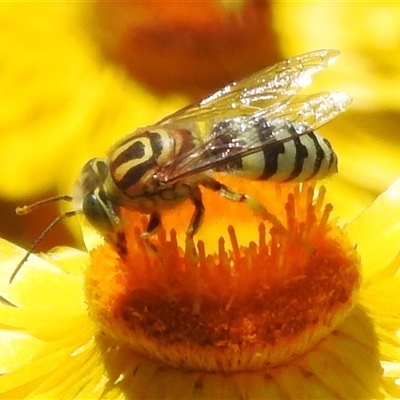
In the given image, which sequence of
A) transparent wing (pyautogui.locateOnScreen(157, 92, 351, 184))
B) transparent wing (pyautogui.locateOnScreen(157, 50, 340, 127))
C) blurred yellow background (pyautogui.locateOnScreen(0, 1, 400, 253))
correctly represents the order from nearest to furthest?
transparent wing (pyautogui.locateOnScreen(157, 92, 351, 184)) → transparent wing (pyautogui.locateOnScreen(157, 50, 340, 127)) → blurred yellow background (pyautogui.locateOnScreen(0, 1, 400, 253))

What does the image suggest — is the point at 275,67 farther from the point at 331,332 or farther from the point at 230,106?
the point at 331,332

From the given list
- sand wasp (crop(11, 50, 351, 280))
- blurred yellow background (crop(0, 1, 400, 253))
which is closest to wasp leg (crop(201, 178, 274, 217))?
sand wasp (crop(11, 50, 351, 280))

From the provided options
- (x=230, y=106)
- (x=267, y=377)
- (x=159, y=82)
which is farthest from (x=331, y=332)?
(x=159, y=82)

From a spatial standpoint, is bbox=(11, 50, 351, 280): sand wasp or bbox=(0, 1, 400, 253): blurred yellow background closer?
bbox=(11, 50, 351, 280): sand wasp

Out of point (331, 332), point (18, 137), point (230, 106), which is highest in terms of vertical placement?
point (230, 106)

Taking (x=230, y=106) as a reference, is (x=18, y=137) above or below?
below

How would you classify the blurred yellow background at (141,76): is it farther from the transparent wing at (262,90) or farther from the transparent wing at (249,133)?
the transparent wing at (249,133)

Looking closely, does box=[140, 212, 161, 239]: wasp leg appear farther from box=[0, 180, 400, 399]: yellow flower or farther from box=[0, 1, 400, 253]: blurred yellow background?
box=[0, 1, 400, 253]: blurred yellow background
